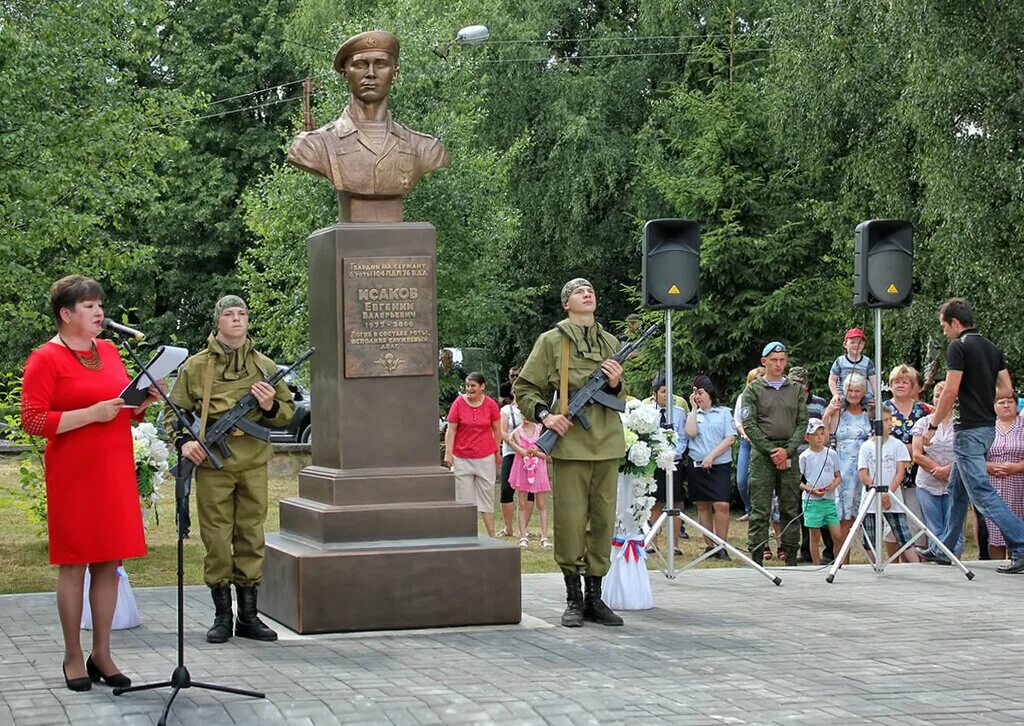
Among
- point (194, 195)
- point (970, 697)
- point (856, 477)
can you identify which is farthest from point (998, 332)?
point (194, 195)

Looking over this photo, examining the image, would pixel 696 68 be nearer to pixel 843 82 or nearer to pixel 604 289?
pixel 604 289

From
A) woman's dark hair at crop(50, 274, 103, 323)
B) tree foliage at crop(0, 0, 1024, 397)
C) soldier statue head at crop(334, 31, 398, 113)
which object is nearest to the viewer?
woman's dark hair at crop(50, 274, 103, 323)

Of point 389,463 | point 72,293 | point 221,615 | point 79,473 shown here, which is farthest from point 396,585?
point 72,293

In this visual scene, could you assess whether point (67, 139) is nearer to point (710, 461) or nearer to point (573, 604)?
point (710, 461)

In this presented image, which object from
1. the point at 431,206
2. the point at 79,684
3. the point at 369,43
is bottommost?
the point at 79,684

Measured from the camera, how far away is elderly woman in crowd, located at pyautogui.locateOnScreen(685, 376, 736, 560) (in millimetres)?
15414

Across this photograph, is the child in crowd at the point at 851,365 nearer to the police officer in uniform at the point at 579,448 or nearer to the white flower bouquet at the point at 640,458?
the white flower bouquet at the point at 640,458

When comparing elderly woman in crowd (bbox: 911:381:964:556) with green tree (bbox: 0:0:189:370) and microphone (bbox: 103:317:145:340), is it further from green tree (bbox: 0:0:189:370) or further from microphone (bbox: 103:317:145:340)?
green tree (bbox: 0:0:189:370)

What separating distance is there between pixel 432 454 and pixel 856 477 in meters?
5.70

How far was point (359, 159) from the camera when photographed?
10188mm

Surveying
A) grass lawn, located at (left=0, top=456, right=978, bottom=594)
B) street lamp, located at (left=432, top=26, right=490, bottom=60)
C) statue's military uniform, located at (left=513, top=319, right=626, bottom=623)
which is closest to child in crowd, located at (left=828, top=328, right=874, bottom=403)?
grass lawn, located at (left=0, top=456, right=978, bottom=594)

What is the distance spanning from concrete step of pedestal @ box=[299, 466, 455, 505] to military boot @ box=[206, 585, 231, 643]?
98 centimetres

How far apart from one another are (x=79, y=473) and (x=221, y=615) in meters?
2.02

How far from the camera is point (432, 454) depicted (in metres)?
9.95
